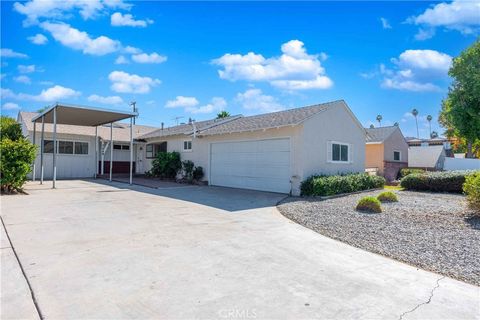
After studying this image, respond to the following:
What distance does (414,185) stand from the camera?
15375mm

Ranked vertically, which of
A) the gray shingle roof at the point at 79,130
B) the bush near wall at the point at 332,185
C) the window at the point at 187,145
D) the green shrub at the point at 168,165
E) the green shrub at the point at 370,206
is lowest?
the green shrub at the point at 370,206

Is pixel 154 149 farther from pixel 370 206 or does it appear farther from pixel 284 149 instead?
pixel 370 206

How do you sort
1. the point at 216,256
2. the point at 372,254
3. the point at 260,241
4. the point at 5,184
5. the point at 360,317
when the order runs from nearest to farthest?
1. the point at 360,317
2. the point at 216,256
3. the point at 372,254
4. the point at 260,241
5. the point at 5,184

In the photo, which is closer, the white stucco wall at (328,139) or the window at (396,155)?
the white stucco wall at (328,139)

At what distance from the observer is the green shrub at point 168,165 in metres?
19.0

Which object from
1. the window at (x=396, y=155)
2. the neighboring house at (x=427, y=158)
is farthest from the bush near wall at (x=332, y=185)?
the neighboring house at (x=427, y=158)

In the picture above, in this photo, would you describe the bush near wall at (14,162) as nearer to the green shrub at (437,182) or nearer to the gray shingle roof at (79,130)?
the gray shingle roof at (79,130)

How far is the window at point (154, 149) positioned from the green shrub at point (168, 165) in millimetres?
2048

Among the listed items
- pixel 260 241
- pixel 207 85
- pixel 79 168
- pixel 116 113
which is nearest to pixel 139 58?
pixel 116 113

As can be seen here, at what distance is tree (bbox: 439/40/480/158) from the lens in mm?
19403

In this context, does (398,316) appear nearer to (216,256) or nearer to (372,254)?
(372,254)

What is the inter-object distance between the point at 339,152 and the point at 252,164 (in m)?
4.37

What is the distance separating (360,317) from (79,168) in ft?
72.0

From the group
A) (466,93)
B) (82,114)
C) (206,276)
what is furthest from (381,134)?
(206,276)
